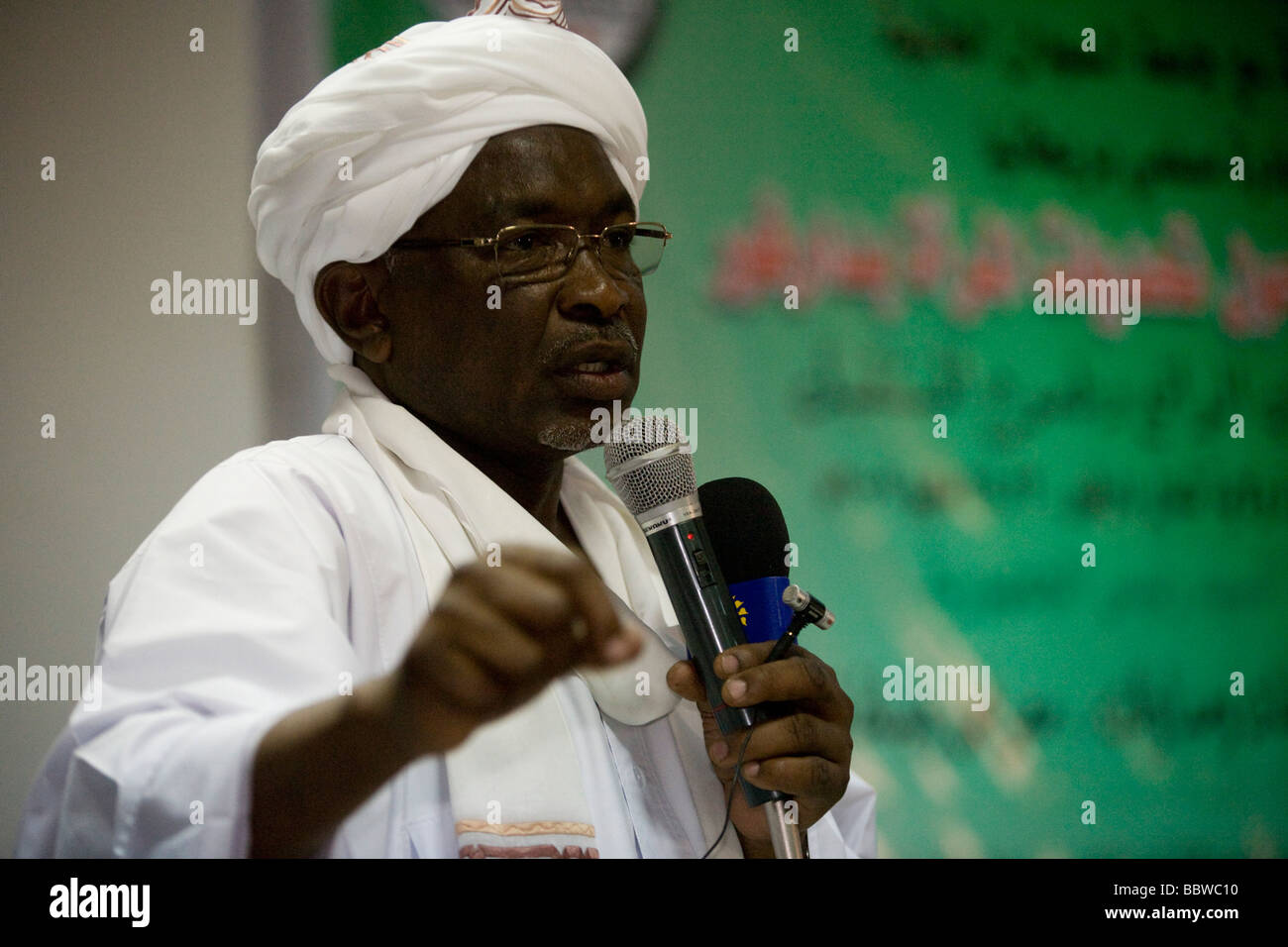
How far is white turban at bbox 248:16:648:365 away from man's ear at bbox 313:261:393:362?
28mm

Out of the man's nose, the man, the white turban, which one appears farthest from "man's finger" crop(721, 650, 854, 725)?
the white turban

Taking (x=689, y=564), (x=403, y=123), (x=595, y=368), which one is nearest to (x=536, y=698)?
(x=689, y=564)

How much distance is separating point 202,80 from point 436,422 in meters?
0.61

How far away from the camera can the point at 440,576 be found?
1.62m

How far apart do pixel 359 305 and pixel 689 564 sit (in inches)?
26.8

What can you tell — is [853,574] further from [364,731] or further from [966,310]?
[364,731]

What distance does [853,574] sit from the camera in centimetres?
193

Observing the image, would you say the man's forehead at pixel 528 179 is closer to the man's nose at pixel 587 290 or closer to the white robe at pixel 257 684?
the man's nose at pixel 587 290

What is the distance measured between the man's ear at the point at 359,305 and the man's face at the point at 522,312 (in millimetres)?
40

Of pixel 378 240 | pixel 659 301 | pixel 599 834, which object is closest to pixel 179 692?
pixel 599 834

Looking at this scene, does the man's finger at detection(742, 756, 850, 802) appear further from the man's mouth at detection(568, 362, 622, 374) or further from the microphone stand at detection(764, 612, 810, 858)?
the man's mouth at detection(568, 362, 622, 374)

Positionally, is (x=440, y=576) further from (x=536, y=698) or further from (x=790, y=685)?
(x=790, y=685)

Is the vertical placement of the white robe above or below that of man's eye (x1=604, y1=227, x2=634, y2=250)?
below

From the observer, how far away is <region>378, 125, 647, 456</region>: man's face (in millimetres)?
1687
